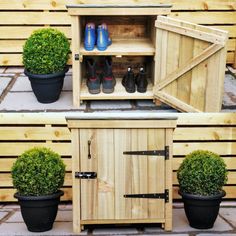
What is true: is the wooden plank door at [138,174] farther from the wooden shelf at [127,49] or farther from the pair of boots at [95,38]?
the pair of boots at [95,38]

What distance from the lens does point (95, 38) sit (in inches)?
298

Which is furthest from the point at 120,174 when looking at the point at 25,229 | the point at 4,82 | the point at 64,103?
the point at 4,82

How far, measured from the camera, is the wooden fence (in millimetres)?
8562

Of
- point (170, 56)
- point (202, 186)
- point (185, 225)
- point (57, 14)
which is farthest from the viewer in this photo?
point (57, 14)

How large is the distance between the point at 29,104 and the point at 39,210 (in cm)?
138

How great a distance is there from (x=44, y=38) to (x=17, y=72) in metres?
1.38

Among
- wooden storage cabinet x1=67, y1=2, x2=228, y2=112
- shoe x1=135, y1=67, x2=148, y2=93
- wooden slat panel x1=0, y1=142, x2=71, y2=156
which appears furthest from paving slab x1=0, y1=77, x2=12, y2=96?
shoe x1=135, y1=67, x2=148, y2=93

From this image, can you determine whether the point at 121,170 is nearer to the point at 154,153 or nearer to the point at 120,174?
the point at 120,174

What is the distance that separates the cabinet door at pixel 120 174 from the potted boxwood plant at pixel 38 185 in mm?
283

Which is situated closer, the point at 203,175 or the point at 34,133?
the point at 203,175

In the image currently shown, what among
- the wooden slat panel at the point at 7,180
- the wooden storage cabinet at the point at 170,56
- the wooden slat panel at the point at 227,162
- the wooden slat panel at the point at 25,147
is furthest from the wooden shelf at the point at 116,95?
the wooden slat panel at the point at 7,180

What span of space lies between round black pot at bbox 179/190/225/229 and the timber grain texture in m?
0.93

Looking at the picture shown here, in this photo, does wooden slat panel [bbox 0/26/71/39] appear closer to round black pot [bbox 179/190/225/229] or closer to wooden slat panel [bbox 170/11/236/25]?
wooden slat panel [bbox 170/11/236/25]

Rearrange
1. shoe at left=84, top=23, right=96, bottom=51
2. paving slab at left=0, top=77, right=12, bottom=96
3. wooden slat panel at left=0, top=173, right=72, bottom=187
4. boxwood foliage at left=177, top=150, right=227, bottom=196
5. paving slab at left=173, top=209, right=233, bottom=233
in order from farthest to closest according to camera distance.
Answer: paving slab at left=0, top=77, right=12, bottom=96 → wooden slat panel at left=0, top=173, right=72, bottom=187 → shoe at left=84, top=23, right=96, bottom=51 → paving slab at left=173, top=209, right=233, bottom=233 → boxwood foliage at left=177, top=150, right=227, bottom=196
